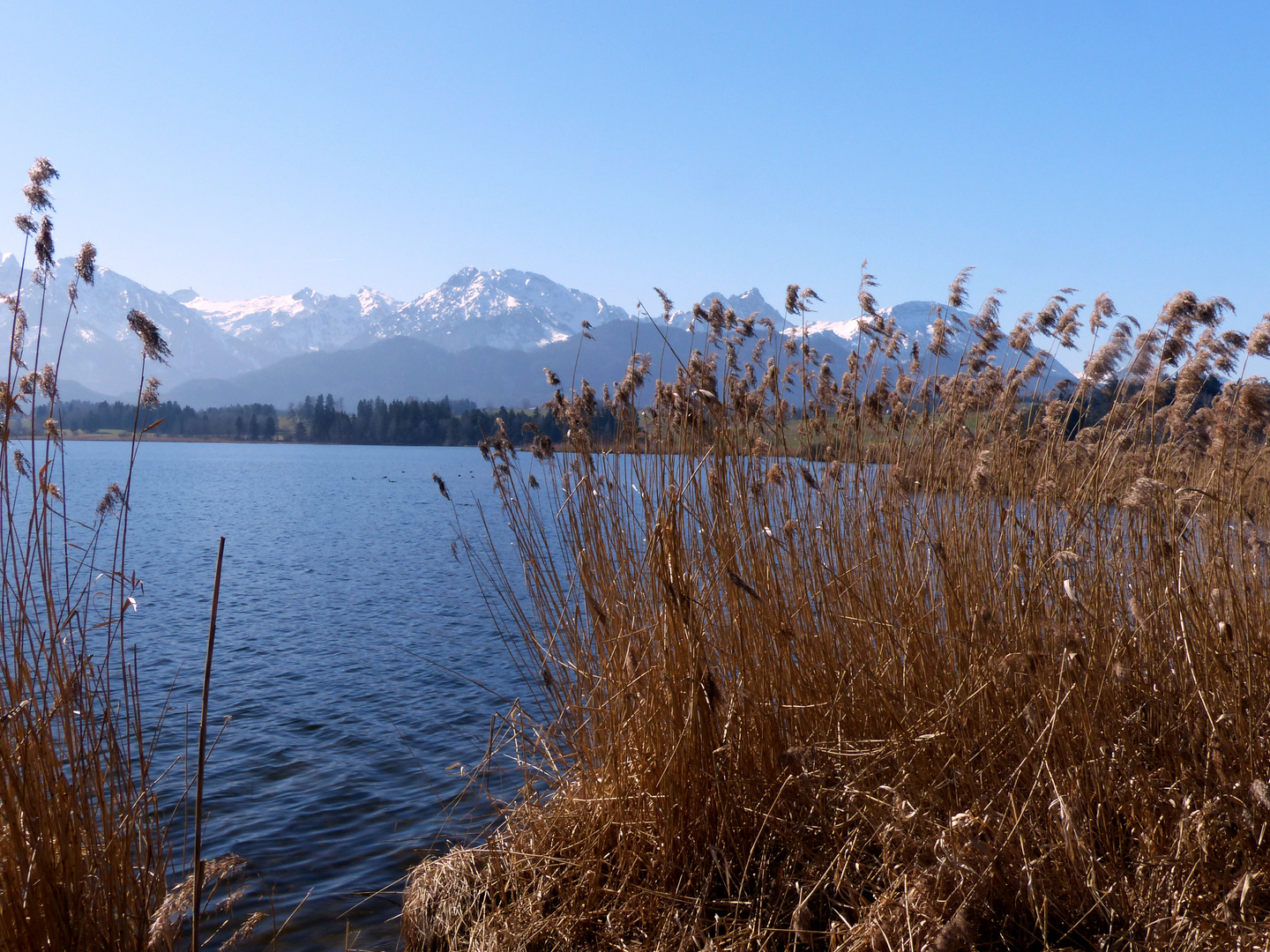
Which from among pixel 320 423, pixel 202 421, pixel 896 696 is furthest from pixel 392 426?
pixel 896 696

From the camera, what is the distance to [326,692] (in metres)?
8.70

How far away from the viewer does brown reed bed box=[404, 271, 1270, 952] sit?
2436mm

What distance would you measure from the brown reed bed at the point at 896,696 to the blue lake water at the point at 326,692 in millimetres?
1631

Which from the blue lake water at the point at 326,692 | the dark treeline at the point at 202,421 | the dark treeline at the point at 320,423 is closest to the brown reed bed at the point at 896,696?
the blue lake water at the point at 326,692

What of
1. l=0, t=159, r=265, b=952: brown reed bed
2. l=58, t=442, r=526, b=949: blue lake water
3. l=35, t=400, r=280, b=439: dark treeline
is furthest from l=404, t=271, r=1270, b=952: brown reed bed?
l=35, t=400, r=280, b=439: dark treeline

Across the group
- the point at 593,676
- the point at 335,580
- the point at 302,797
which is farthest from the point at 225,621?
the point at 593,676

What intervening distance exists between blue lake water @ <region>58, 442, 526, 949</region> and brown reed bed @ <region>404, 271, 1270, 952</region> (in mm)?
1631

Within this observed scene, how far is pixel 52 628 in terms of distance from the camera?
2398 millimetres

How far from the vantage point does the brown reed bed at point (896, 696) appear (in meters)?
2.44

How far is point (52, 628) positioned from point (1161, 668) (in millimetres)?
3555

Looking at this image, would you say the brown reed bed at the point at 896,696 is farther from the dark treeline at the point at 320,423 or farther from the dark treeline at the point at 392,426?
the dark treeline at the point at 392,426

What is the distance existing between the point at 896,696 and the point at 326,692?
7.19 meters

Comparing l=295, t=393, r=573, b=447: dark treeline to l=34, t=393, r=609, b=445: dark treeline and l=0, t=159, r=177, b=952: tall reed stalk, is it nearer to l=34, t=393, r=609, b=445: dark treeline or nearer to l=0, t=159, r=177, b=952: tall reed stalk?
l=34, t=393, r=609, b=445: dark treeline

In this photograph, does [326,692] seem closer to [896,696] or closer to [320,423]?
[896,696]
